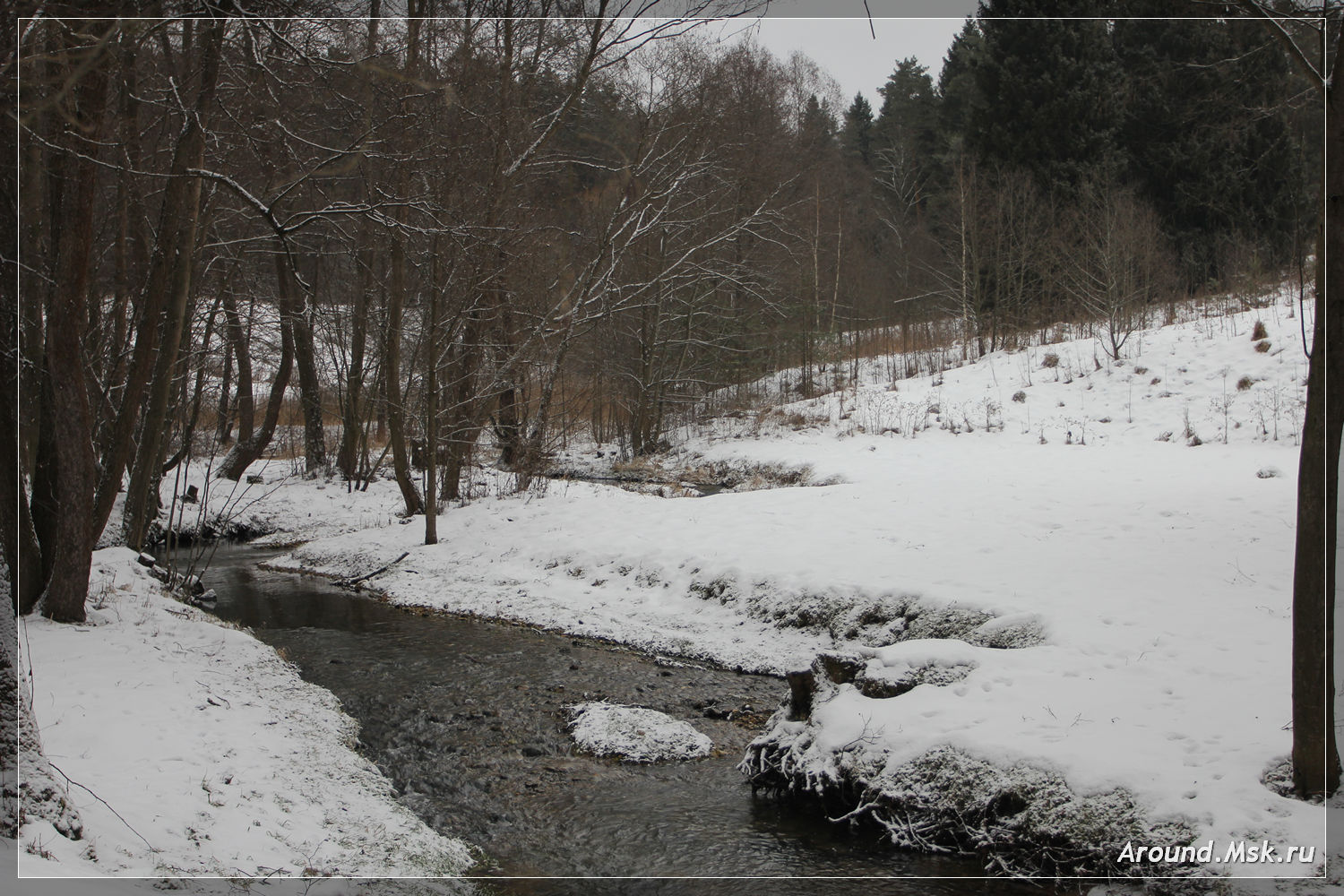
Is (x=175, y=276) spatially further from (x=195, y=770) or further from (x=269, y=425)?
(x=269, y=425)

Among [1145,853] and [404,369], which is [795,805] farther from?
[404,369]

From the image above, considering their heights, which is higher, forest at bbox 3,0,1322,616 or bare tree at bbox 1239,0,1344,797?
forest at bbox 3,0,1322,616

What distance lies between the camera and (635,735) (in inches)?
→ 266

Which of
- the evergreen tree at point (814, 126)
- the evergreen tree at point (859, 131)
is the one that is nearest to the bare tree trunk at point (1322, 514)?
the evergreen tree at point (814, 126)

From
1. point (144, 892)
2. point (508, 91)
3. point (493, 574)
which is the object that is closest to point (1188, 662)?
point (144, 892)

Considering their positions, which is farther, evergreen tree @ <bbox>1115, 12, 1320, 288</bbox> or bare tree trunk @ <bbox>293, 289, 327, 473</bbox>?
bare tree trunk @ <bbox>293, 289, 327, 473</bbox>

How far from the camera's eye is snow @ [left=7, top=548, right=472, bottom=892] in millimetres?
4129

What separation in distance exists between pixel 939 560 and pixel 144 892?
24.6 feet

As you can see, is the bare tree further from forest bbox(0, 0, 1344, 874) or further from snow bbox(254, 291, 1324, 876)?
snow bbox(254, 291, 1324, 876)

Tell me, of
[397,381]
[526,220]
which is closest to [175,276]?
[397,381]

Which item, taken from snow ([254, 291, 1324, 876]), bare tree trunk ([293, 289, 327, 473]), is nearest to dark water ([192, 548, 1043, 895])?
snow ([254, 291, 1324, 876])

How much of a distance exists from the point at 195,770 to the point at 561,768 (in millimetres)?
2323

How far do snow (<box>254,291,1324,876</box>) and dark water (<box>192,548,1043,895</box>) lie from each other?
0.61m

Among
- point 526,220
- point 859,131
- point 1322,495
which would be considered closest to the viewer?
point 1322,495
